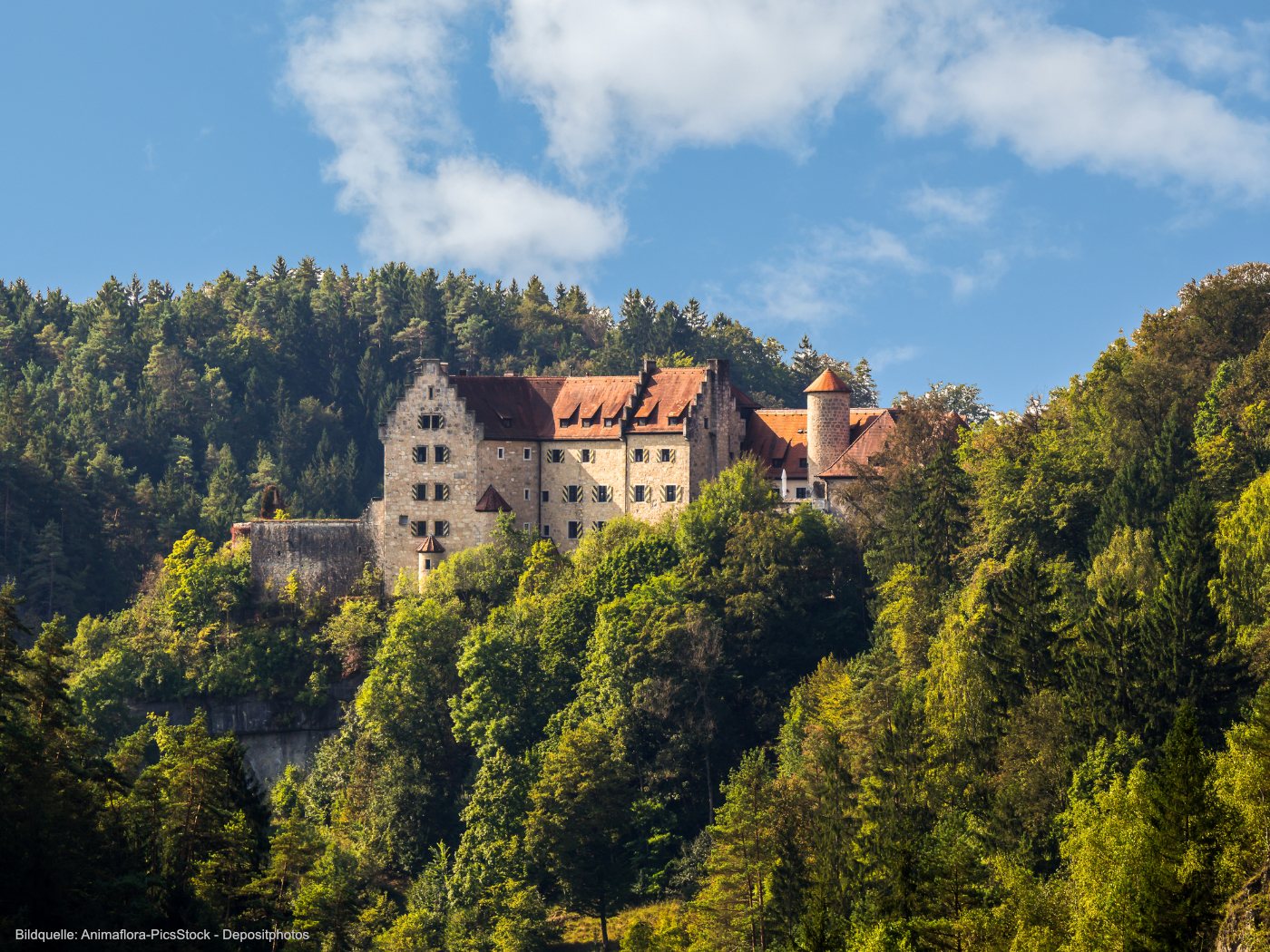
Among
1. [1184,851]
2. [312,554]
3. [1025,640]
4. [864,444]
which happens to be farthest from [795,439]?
[1184,851]

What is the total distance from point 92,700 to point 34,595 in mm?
33555

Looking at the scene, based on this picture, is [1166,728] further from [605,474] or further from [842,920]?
[605,474]

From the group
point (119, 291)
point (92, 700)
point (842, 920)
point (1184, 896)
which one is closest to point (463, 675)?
point (92, 700)

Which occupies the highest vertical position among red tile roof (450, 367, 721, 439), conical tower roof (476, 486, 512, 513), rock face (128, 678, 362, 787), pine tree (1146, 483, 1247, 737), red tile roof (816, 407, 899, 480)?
red tile roof (450, 367, 721, 439)

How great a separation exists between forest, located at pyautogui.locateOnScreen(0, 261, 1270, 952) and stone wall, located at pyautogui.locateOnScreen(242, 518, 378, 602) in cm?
105

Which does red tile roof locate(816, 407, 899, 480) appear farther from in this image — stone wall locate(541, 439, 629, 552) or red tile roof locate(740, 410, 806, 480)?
stone wall locate(541, 439, 629, 552)

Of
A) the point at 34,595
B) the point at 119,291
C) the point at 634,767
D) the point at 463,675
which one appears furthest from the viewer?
the point at 119,291

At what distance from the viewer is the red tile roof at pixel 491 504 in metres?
89.9

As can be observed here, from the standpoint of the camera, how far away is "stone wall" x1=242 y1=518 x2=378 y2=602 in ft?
301

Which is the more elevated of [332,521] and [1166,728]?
[332,521]

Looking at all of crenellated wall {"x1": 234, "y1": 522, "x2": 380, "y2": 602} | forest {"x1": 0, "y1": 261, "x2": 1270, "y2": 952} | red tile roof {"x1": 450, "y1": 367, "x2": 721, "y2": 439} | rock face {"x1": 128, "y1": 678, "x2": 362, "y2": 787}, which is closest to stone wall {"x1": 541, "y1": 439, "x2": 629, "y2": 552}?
red tile roof {"x1": 450, "y1": 367, "x2": 721, "y2": 439}

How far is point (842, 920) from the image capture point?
2228 inches

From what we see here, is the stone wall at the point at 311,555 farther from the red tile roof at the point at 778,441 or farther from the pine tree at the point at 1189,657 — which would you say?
the pine tree at the point at 1189,657

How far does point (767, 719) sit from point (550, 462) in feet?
61.9
